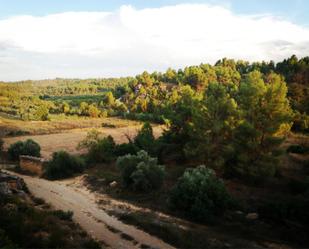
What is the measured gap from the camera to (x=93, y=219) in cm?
2088

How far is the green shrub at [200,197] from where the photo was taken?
74.5 ft

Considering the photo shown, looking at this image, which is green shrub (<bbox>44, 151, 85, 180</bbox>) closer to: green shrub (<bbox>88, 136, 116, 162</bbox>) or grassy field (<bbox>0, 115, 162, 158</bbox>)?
green shrub (<bbox>88, 136, 116, 162</bbox>)

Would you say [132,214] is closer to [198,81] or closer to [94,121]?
[94,121]

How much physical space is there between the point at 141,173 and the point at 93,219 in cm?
853

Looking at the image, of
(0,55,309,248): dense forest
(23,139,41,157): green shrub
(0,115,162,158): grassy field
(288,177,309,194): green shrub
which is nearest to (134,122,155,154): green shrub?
(0,55,309,248): dense forest

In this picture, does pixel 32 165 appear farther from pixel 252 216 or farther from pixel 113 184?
pixel 252 216

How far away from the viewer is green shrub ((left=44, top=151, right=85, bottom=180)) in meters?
36.5

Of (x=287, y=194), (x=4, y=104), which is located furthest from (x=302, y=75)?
(x=4, y=104)

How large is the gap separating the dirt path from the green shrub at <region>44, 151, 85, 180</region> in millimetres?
5290

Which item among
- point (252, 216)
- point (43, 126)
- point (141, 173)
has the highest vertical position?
point (141, 173)

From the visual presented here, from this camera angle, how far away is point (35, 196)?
2467 cm

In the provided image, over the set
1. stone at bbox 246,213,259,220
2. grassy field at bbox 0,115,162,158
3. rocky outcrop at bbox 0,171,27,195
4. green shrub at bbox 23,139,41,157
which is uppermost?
rocky outcrop at bbox 0,171,27,195

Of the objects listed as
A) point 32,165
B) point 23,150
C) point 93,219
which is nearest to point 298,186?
point 93,219

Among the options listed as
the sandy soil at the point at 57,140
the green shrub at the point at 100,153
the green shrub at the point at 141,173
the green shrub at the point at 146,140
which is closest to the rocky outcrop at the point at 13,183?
the green shrub at the point at 141,173
